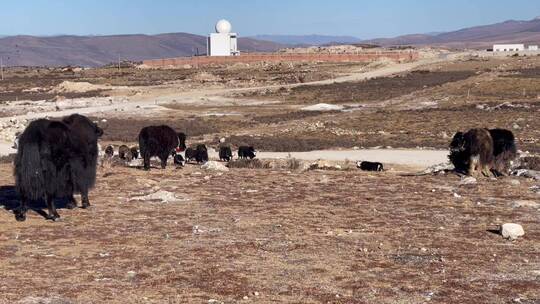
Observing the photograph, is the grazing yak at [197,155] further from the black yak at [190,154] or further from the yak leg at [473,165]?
the yak leg at [473,165]

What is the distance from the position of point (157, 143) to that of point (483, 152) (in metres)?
→ 8.22

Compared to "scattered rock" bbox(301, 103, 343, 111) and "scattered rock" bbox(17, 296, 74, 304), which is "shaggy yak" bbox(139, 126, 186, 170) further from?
"scattered rock" bbox(301, 103, 343, 111)

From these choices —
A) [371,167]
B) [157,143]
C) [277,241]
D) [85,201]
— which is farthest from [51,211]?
[371,167]

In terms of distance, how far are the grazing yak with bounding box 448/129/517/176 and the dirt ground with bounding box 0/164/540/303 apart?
65.6 inches

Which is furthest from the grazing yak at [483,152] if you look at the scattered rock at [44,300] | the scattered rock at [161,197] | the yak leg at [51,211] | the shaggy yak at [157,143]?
the scattered rock at [44,300]

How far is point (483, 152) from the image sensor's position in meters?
18.1

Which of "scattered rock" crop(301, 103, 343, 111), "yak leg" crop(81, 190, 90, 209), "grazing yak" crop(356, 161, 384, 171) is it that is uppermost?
"yak leg" crop(81, 190, 90, 209)

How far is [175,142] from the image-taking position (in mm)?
20531

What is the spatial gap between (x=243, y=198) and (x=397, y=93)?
4527 cm

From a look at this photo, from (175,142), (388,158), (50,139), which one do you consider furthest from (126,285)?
(388,158)

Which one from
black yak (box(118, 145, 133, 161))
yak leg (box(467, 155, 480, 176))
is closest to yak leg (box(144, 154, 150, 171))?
black yak (box(118, 145, 133, 161))

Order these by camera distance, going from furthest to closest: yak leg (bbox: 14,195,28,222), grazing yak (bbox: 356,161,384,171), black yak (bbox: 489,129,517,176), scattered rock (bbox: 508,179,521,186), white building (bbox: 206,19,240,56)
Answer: white building (bbox: 206,19,240,56) < grazing yak (bbox: 356,161,384,171) < black yak (bbox: 489,129,517,176) < scattered rock (bbox: 508,179,521,186) < yak leg (bbox: 14,195,28,222)

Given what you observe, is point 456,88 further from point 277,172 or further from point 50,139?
point 50,139

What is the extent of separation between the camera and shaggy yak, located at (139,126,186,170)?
1978 centimetres
